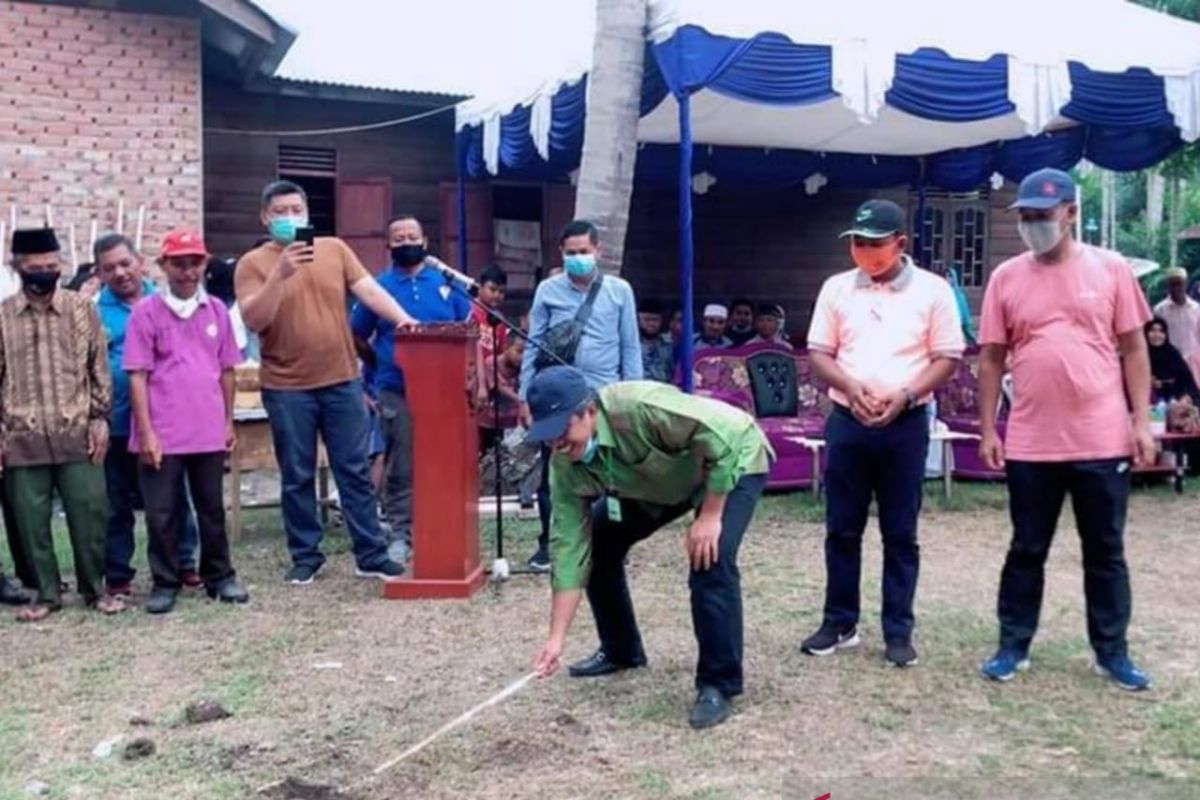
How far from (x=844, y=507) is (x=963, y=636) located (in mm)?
875

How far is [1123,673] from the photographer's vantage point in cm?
459

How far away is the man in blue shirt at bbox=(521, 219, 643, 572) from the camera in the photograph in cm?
610

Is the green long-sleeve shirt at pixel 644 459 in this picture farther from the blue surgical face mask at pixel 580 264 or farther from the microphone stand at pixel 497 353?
the blue surgical face mask at pixel 580 264

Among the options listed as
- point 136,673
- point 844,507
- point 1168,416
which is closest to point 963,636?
point 844,507

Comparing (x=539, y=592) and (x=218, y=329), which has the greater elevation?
(x=218, y=329)

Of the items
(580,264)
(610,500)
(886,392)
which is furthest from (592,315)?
(610,500)

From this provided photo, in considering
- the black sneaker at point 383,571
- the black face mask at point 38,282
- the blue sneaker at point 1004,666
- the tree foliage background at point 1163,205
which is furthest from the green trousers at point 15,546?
the tree foliage background at point 1163,205

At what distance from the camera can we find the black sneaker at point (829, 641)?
4.99m

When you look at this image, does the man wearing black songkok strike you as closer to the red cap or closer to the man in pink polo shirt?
the man in pink polo shirt

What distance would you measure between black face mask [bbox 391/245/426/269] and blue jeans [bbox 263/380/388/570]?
0.75m

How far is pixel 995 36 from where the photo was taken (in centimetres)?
835

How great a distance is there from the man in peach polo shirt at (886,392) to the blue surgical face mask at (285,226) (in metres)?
2.45

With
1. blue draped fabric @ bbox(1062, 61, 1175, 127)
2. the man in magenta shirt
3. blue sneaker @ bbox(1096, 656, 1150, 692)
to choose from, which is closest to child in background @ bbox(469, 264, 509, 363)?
the man in magenta shirt

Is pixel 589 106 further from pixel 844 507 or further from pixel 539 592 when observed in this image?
pixel 844 507
